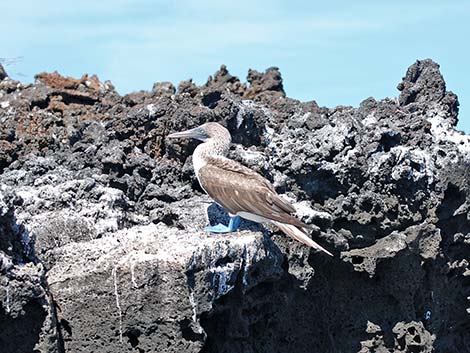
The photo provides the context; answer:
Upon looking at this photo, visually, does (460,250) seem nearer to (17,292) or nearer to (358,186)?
(358,186)

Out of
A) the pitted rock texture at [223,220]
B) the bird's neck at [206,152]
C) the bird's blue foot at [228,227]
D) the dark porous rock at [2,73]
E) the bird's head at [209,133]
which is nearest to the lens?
the pitted rock texture at [223,220]

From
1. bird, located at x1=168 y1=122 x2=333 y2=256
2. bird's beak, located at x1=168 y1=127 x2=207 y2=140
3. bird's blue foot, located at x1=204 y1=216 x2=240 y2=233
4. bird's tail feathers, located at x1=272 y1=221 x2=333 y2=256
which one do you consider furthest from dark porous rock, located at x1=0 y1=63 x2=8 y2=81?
bird's tail feathers, located at x1=272 y1=221 x2=333 y2=256

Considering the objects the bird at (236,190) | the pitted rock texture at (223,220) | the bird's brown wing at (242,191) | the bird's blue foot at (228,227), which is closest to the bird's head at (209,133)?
the bird at (236,190)

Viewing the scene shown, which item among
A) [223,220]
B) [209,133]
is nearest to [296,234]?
[223,220]

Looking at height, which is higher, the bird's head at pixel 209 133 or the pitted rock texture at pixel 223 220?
the bird's head at pixel 209 133

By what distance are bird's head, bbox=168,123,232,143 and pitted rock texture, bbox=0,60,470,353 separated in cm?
45

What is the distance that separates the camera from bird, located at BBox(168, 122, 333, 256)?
9.42m

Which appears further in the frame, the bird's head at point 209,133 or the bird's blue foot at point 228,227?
the bird's head at point 209,133

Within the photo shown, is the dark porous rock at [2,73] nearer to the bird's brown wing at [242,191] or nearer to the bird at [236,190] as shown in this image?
the bird at [236,190]

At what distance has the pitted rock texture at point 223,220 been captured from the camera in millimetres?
8602

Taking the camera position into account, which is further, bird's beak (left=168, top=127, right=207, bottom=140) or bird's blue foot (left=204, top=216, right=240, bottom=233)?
bird's beak (left=168, top=127, right=207, bottom=140)

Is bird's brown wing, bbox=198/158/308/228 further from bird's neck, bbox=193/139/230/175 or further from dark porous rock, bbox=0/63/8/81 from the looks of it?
dark porous rock, bbox=0/63/8/81

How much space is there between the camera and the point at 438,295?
1165 cm

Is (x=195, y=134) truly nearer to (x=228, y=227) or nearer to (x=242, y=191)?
(x=242, y=191)
